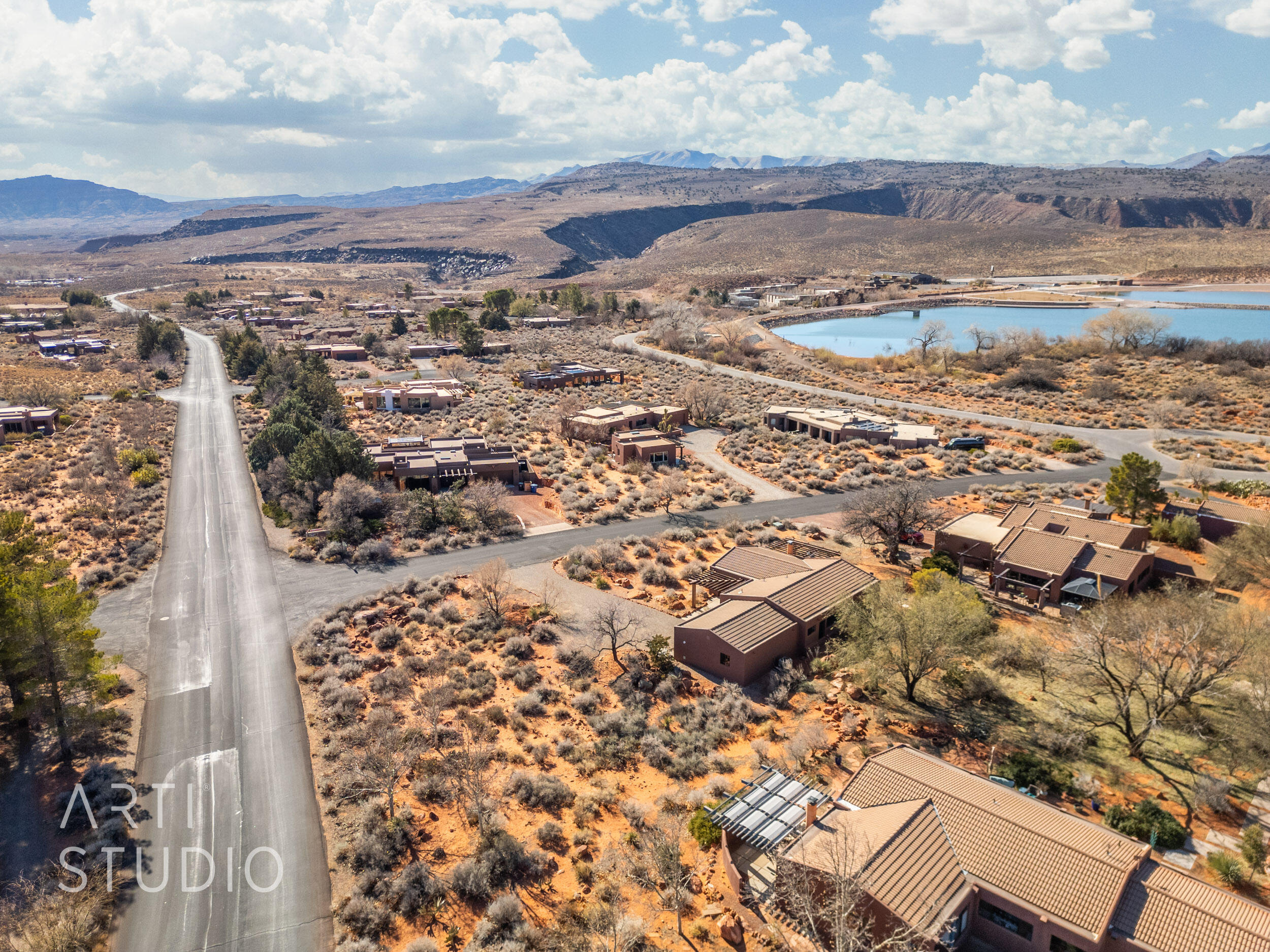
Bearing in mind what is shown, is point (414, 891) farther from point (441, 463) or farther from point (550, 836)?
point (441, 463)

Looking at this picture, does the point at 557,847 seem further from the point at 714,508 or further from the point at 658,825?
the point at 714,508

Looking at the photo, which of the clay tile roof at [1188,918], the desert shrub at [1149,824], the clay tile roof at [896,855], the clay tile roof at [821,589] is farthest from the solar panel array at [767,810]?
the clay tile roof at [821,589]

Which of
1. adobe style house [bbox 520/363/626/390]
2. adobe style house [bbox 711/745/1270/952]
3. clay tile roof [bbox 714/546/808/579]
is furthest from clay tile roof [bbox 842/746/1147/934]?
adobe style house [bbox 520/363/626/390]

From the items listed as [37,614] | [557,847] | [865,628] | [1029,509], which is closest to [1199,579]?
[1029,509]

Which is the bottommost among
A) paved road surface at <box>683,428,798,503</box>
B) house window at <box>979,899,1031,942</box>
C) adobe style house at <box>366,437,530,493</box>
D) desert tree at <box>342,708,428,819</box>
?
→ paved road surface at <box>683,428,798,503</box>

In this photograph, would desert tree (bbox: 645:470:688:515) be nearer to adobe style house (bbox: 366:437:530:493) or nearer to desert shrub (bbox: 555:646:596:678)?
adobe style house (bbox: 366:437:530:493)

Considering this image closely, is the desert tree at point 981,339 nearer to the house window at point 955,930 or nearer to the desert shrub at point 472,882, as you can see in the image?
the house window at point 955,930

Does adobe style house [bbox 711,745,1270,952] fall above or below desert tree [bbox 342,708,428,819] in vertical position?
above
